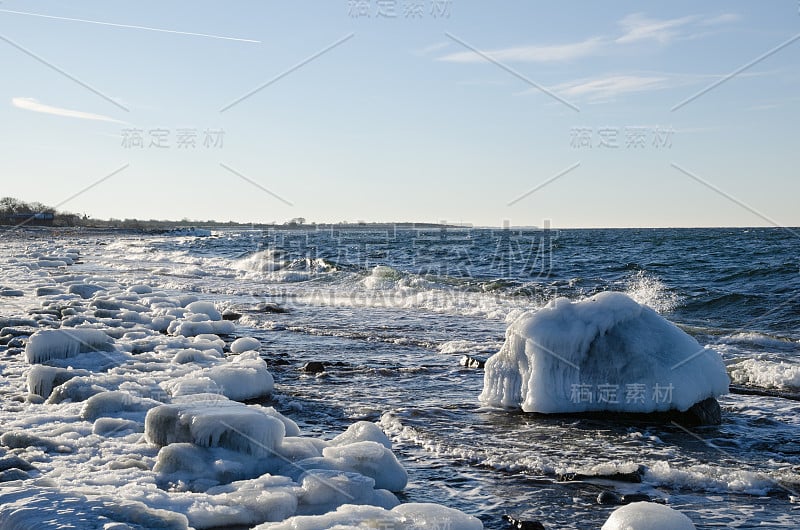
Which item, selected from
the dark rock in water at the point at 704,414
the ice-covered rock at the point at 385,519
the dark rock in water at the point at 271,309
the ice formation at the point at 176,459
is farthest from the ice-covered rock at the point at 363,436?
the dark rock in water at the point at 271,309

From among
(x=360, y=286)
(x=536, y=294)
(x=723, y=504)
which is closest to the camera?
(x=723, y=504)

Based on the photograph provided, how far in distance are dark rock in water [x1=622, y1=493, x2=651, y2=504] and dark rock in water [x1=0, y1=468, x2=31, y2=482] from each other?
460cm

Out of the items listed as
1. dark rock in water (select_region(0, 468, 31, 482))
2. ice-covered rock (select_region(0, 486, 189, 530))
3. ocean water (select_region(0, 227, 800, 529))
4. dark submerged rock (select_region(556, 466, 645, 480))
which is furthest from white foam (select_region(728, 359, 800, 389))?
dark rock in water (select_region(0, 468, 31, 482))

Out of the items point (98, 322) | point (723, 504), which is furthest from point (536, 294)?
point (723, 504)

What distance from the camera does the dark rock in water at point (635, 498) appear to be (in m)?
5.30

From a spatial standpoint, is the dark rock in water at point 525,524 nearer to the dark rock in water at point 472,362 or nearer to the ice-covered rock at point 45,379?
the ice-covered rock at point 45,379

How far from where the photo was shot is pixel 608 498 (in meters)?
5.33

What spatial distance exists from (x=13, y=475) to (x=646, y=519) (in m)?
4.61

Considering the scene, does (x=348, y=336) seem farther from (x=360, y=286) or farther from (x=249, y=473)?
(x=360, y=286)

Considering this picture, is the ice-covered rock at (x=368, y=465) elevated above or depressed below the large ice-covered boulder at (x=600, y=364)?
below

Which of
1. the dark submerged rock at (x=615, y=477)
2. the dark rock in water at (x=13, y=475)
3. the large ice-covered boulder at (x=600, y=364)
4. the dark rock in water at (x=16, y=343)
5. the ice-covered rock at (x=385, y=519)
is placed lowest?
the dark rock in water at (x=16, y=343)

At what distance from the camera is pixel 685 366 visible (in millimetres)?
7938

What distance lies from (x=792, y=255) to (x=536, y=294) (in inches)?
888

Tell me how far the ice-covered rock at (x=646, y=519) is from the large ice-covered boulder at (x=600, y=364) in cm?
340
